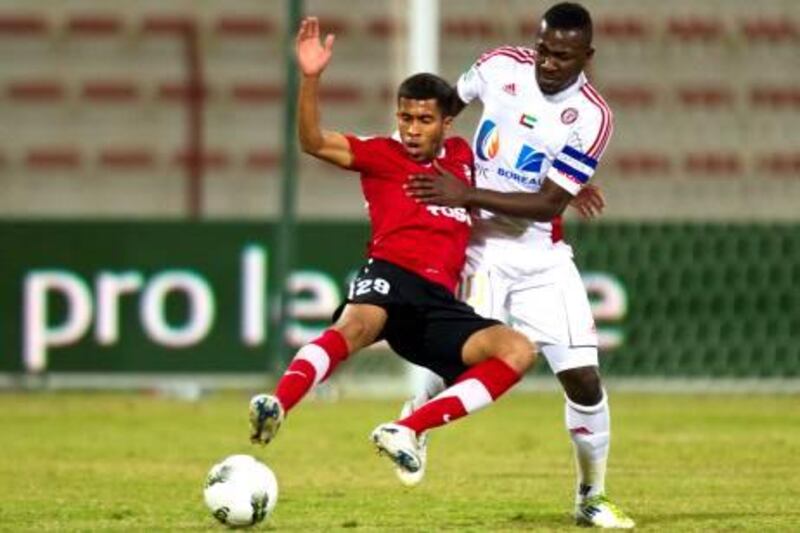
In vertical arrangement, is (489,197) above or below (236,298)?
above

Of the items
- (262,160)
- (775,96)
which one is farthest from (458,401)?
(775,96)

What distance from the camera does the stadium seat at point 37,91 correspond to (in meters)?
15.4

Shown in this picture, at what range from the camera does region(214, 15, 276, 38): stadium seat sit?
15.7 metres

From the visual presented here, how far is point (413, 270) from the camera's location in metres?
7.25

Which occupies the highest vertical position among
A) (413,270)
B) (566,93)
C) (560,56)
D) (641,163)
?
(560,56)

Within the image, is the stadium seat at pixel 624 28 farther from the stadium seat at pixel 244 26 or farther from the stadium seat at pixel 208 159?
the stadium seat at pixel 208 159

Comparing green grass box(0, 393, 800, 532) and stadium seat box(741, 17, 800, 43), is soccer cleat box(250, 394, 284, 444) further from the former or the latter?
stadium seat box(741, 17, 800, 43)

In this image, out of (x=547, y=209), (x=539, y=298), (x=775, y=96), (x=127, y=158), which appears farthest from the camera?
(x=775, y=96)

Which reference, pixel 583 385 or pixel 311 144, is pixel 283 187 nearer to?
pixel 583 385

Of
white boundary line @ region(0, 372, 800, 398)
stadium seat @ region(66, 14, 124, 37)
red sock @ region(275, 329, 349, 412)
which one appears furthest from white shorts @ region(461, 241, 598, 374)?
stadium seat @ region(66, 14, 124, 37)

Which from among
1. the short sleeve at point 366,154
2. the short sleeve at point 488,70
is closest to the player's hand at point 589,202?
the short sleeve at point 488,70

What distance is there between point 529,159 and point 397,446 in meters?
1.35

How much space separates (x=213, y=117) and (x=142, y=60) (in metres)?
0.66

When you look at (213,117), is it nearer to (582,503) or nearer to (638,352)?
(638,352)
